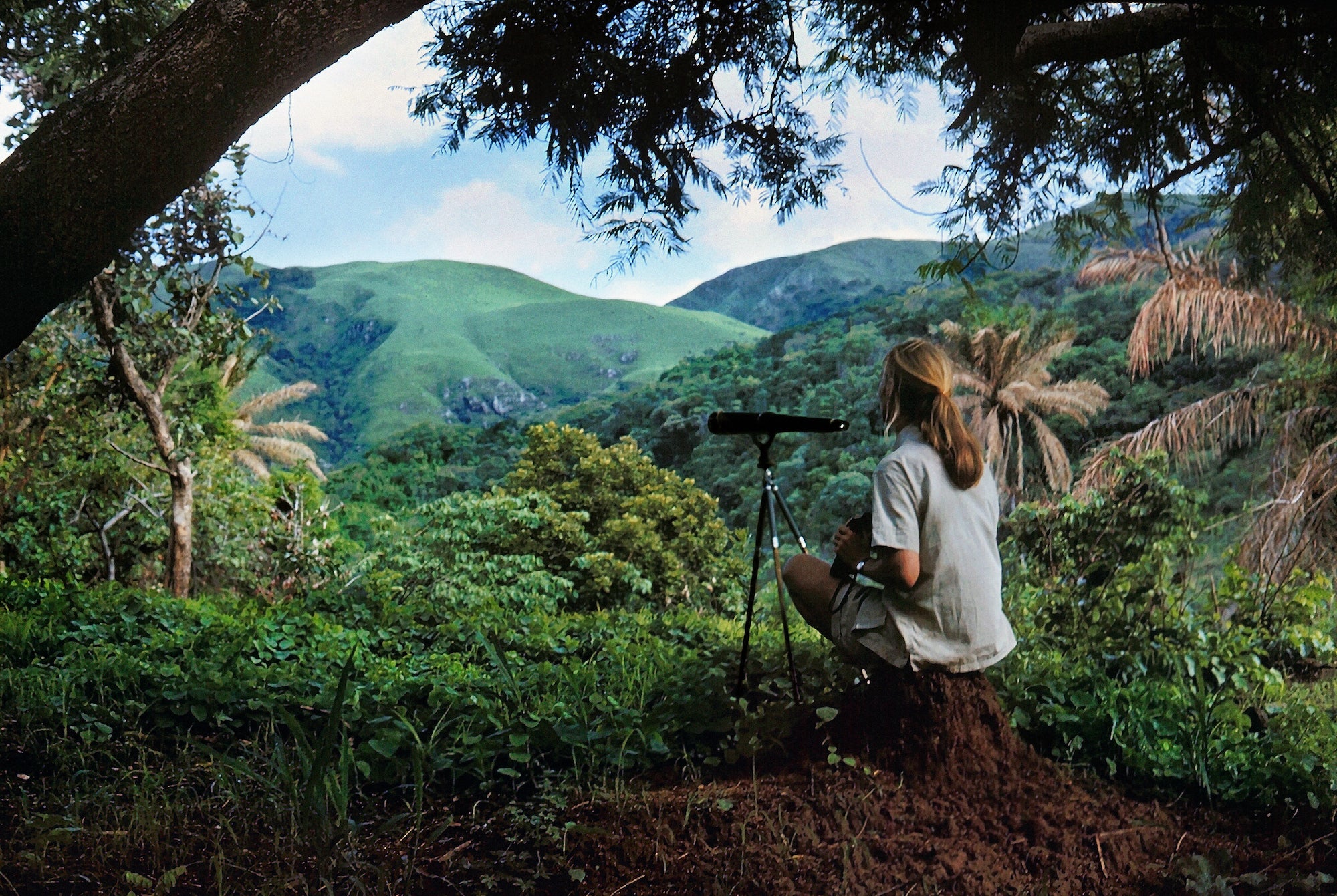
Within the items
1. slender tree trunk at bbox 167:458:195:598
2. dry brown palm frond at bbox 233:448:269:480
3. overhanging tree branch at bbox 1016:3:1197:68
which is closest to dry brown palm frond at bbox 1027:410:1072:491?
dry brown palm frond at bbox 233:448:269:480

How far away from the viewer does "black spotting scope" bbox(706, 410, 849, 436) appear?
2.55 m

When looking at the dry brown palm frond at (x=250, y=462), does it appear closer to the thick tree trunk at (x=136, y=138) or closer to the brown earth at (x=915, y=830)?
the thick tree trunk at (x=136, y=138)

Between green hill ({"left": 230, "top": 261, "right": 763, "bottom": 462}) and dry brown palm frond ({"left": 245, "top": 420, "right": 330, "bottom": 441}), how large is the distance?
77cm

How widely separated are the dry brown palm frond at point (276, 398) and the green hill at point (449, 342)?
1.19 metres

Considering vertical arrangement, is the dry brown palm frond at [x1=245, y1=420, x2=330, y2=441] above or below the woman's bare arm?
above

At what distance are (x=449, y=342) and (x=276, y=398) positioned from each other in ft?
11.2

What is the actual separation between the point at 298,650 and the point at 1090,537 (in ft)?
11.1

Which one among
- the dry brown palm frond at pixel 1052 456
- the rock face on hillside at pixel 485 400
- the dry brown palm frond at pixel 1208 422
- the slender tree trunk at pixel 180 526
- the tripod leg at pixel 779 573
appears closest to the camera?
the tripod leg at pixel 779 573

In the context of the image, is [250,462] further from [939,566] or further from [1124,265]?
[939,566]

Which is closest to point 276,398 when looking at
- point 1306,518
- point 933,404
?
point 1306,518

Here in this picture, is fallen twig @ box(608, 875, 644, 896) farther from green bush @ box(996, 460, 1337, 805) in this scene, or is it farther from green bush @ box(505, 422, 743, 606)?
green bush @ box(505, 422, 743, 606)

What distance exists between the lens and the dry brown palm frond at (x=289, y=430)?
18.7 m

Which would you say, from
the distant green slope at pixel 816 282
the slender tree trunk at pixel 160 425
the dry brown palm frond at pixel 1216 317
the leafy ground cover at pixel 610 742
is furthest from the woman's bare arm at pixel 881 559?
the distant green slope at pixel 816 282

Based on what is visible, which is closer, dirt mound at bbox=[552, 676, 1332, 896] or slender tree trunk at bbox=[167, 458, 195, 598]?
dirt mound at bbox=[552, 676, 1332, 896]
